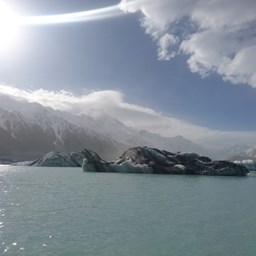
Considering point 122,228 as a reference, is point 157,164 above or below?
above

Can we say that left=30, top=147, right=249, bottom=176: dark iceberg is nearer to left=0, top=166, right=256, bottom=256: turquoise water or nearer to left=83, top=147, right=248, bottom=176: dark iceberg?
left=83, top=147, right=248, bottom=176: dark iceberg

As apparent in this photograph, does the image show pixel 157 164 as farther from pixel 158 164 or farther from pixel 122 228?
pixel 122 228

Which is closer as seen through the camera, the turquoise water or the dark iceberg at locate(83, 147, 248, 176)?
the turquoise water

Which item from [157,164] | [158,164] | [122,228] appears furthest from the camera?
[158,164]

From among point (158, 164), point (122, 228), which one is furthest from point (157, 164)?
point (122, 228)

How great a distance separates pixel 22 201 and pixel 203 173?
102 meters

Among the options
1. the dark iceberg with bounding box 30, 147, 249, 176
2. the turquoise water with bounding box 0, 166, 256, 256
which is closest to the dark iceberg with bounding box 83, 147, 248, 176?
the dark iceberg with bounding box 30, 147, 249, 176

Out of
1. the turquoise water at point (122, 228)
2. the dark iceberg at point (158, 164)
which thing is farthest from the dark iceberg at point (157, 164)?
the turquoise water at point (122, 228)

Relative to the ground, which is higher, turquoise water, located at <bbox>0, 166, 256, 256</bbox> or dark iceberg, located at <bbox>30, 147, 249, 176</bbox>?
dark iceberg, located at <bbox>30, 147, 249, 176</bbox>

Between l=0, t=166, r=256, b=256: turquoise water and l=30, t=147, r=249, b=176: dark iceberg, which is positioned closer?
l=0, t=166, r=256, b=256: turquoise water

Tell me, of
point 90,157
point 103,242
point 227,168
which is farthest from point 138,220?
point 227,168

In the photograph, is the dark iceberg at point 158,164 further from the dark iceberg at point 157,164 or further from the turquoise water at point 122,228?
the turquoise water at point 122,228

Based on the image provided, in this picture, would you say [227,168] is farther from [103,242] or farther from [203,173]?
[103,242]

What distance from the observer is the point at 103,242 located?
2691 cm
